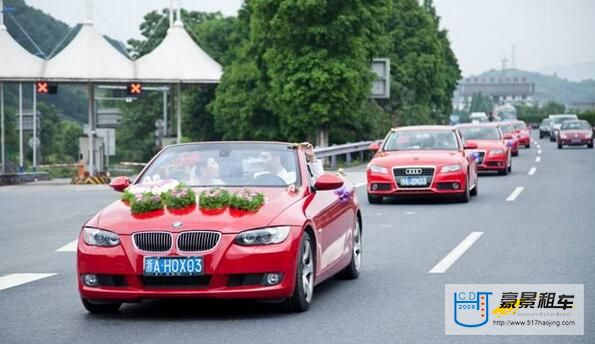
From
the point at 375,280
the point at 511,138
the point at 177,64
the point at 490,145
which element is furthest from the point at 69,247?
the point at 177,64

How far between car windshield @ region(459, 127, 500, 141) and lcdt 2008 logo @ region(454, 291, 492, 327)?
25.8 m

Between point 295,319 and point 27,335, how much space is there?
192 centimetres

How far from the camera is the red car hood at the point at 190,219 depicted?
9.15m

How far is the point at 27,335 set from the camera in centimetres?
861

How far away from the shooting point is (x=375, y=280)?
11.7 metres

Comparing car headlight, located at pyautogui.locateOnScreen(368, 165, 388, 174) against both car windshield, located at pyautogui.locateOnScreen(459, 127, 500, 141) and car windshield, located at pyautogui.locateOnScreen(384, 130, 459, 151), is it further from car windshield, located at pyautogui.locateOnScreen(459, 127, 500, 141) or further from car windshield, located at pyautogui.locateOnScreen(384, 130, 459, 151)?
car windshield, located at pyautogui.locateOnScreen(459, 127, 500, 141)

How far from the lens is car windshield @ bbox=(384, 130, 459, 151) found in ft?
79.9

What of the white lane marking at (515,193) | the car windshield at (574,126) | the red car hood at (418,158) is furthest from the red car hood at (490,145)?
the car windshield at (574,126)

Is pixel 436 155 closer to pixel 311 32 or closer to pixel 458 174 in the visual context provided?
pixel 458 174

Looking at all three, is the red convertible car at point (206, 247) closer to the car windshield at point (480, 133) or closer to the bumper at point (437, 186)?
the bumper at point (437, 186)

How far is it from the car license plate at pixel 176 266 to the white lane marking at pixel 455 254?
377 cm

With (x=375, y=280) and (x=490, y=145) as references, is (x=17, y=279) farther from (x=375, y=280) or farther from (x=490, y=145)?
(x=490, y=145)

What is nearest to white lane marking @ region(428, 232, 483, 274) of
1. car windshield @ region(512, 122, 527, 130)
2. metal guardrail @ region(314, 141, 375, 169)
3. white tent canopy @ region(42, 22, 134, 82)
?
metal guardrail @ region(314, 141, 375, 169)

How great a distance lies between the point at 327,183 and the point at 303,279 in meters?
1.16
